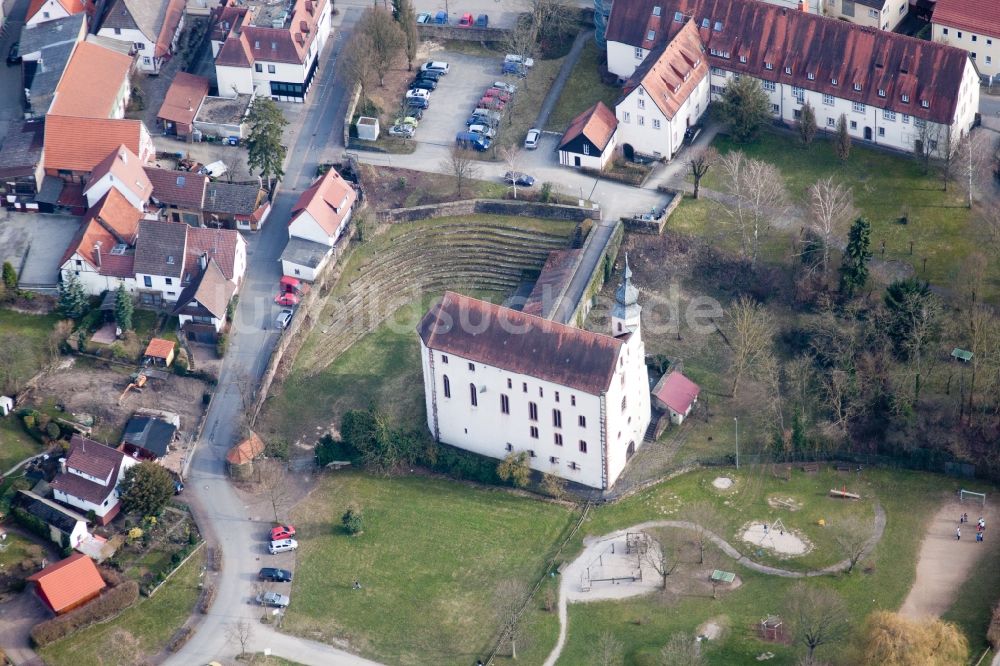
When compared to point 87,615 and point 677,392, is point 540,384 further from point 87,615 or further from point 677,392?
point 87,615

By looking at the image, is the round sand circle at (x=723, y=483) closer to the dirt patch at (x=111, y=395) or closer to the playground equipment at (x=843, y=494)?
the playground equipment at (x=843, y=494)

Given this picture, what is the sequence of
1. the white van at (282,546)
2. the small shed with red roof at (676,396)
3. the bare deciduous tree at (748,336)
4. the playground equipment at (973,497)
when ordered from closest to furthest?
the white van at (282,546), the playground equipment at (973,497), the small shed with red roof at (676,396), the bare deciduous tree at (748,336)

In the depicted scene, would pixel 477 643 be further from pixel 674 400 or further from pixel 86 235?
pixel 86 235

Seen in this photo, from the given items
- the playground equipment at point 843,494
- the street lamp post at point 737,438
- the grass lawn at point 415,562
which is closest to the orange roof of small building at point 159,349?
the grass lawn at point 415,562

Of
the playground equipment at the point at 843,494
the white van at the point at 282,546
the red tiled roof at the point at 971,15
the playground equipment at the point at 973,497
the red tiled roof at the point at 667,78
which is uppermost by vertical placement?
the red tiled roof at the point at 971,15

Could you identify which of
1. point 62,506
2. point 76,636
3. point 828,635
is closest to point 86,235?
point 62,506

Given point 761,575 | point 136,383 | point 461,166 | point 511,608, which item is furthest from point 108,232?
point 761,575
